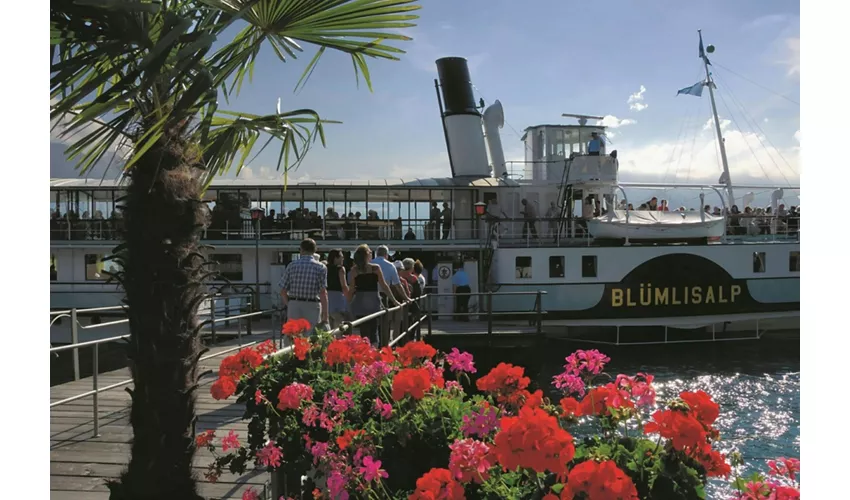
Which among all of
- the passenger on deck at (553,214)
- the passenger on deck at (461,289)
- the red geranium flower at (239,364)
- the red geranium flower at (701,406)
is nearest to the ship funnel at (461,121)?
the passenger on deck at (553,214)

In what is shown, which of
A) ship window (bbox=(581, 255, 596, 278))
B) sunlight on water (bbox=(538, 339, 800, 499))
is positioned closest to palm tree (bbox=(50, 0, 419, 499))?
sunlight on water (bbox=(538, 339, 800, 499))

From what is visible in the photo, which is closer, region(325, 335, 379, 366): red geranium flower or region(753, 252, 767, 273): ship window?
region(325, 335, 379, 366): red geranium flower

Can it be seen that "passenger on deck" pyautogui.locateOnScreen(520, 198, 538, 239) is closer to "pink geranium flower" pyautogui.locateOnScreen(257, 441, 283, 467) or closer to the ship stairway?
the ship stairway

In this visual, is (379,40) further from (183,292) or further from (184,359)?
(184,359)

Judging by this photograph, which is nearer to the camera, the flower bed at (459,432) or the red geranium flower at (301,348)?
the flower bed at (459,432)

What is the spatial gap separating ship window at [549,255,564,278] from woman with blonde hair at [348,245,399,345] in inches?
366

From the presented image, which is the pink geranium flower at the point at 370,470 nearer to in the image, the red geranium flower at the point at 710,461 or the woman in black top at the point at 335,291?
the red geranium flower at the point at 710,461

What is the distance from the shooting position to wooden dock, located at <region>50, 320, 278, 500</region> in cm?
363

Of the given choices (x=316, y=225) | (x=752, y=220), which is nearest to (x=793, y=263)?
(x=752, y=220)

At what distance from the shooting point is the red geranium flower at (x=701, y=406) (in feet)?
5.66

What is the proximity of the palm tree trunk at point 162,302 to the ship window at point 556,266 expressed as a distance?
46.5ft

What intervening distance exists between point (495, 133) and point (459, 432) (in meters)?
20.7

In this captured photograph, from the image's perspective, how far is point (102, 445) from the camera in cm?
462
